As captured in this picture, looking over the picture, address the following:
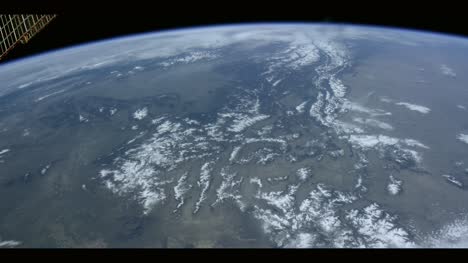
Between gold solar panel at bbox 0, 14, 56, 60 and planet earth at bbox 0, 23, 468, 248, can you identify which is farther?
planet earth at bbox 0, 23, 468, 248

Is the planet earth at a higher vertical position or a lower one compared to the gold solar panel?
lower

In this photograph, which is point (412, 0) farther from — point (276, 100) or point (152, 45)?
point (152, 45)

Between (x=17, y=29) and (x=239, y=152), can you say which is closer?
(x=17, y=29)

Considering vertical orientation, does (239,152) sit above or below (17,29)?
below

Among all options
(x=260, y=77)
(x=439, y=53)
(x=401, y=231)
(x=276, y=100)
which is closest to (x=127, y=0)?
(x=401, y=231)
